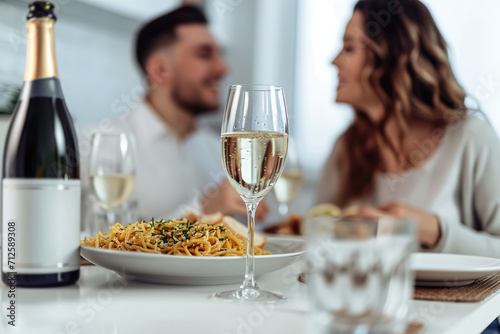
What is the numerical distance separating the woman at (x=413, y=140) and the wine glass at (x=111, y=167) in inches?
29.4

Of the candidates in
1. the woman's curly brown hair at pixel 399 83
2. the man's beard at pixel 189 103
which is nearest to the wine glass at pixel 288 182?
the woman's curly brown hair at pixel 399 83

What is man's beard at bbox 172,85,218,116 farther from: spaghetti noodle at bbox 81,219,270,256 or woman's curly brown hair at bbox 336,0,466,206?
spaghetti noodle at bbox 81,219,270,256

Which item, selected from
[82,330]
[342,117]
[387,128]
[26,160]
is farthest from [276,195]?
[82,330]

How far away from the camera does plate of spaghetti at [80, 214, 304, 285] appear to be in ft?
2.24

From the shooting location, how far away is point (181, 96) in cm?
343

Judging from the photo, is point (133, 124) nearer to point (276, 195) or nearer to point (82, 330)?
point (276, 195)

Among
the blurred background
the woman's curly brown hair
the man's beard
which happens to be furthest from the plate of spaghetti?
the man's beard

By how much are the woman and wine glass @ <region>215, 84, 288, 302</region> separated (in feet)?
2.95

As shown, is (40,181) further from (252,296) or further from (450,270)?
(450,270)

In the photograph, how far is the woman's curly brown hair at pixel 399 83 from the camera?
2129mm

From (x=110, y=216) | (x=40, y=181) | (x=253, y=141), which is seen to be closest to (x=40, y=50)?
(x=40, y=181)

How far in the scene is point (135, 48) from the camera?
3.32 metres

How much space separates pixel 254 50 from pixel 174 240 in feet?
9.27

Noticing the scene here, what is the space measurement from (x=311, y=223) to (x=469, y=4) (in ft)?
8.35
